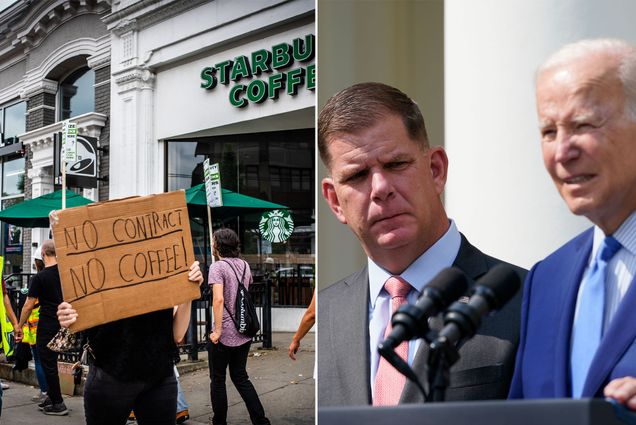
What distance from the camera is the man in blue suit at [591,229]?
1020mm

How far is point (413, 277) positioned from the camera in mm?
1470

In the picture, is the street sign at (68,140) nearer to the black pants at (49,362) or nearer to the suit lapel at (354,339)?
the black pants at (49,362)

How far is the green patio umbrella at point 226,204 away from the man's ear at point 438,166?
13.3 ft

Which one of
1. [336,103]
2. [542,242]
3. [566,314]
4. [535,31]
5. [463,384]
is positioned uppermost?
[535,31]

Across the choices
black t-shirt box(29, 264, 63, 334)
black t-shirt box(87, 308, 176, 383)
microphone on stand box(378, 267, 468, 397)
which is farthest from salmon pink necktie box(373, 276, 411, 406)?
black t-shirt box(29, 264, 63, 334)

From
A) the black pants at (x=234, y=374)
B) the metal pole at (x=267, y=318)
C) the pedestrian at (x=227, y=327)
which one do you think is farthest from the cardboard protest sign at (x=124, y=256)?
the metal pole at (x=267, y=318)

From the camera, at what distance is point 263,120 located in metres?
6.15

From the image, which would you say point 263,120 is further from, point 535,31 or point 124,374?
point 535,31

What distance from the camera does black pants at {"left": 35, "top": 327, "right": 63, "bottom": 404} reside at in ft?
15.5

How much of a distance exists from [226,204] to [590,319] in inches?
178

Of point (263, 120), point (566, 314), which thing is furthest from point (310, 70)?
point (566, 314)

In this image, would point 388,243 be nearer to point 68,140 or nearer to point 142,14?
point 68,140

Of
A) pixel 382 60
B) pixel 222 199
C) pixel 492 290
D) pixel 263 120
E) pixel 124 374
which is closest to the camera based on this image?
pixel 492 290

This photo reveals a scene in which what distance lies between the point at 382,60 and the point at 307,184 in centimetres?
467
